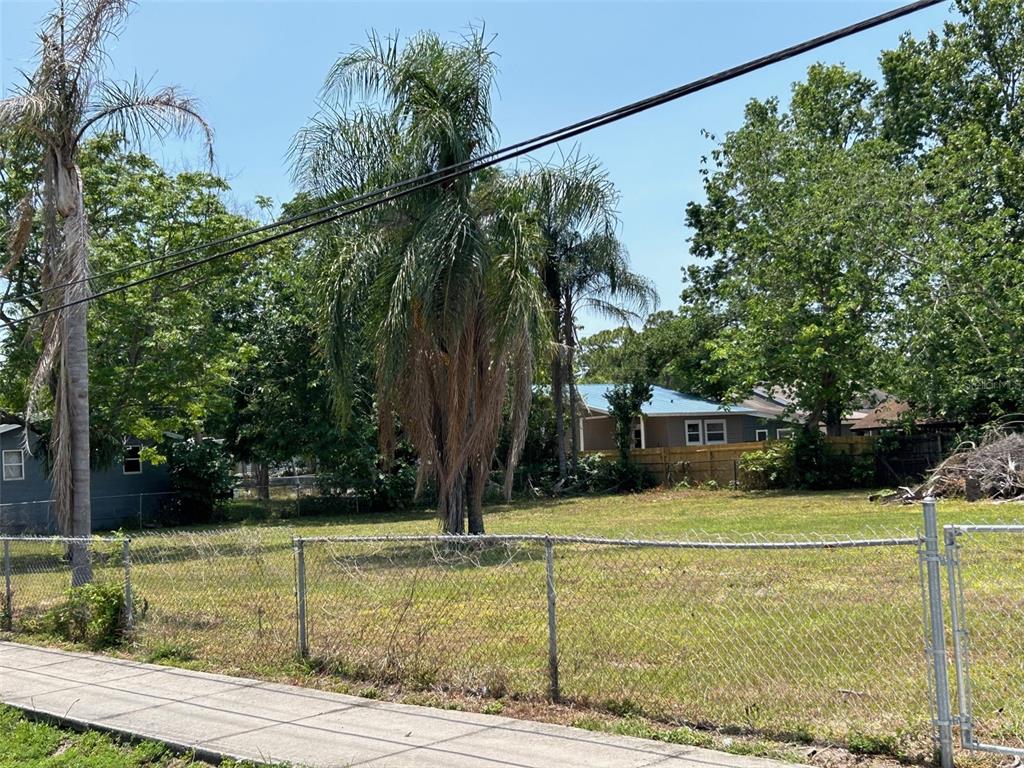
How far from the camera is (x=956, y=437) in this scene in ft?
96.6

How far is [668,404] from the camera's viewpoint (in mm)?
44062

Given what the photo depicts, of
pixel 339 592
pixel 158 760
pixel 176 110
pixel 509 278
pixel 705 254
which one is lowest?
pixel 158 760

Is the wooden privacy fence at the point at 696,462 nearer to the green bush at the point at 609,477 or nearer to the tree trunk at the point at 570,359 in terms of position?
the green bush at the point at 609,477

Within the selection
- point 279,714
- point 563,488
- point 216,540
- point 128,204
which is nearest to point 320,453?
point 563,488

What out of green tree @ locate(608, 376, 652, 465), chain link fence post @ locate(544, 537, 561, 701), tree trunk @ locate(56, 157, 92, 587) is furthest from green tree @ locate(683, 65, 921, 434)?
chain link fence post @ locate(544, 537, 561, 701)

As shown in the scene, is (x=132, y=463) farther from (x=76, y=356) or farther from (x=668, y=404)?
(x=76, y=356)

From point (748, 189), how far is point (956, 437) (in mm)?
11827

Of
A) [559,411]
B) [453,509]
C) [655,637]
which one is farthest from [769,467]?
[655,637]

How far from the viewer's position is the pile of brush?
24250mm

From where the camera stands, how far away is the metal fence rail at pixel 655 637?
22.7 ft

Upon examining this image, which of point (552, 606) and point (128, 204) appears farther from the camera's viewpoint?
point (128, 204)

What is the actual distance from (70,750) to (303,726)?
5.53 ft

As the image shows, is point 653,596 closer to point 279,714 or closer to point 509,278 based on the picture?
point 279,714

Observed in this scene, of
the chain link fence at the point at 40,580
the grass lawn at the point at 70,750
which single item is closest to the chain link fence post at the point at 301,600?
the grass lawn at the point at 70,750
